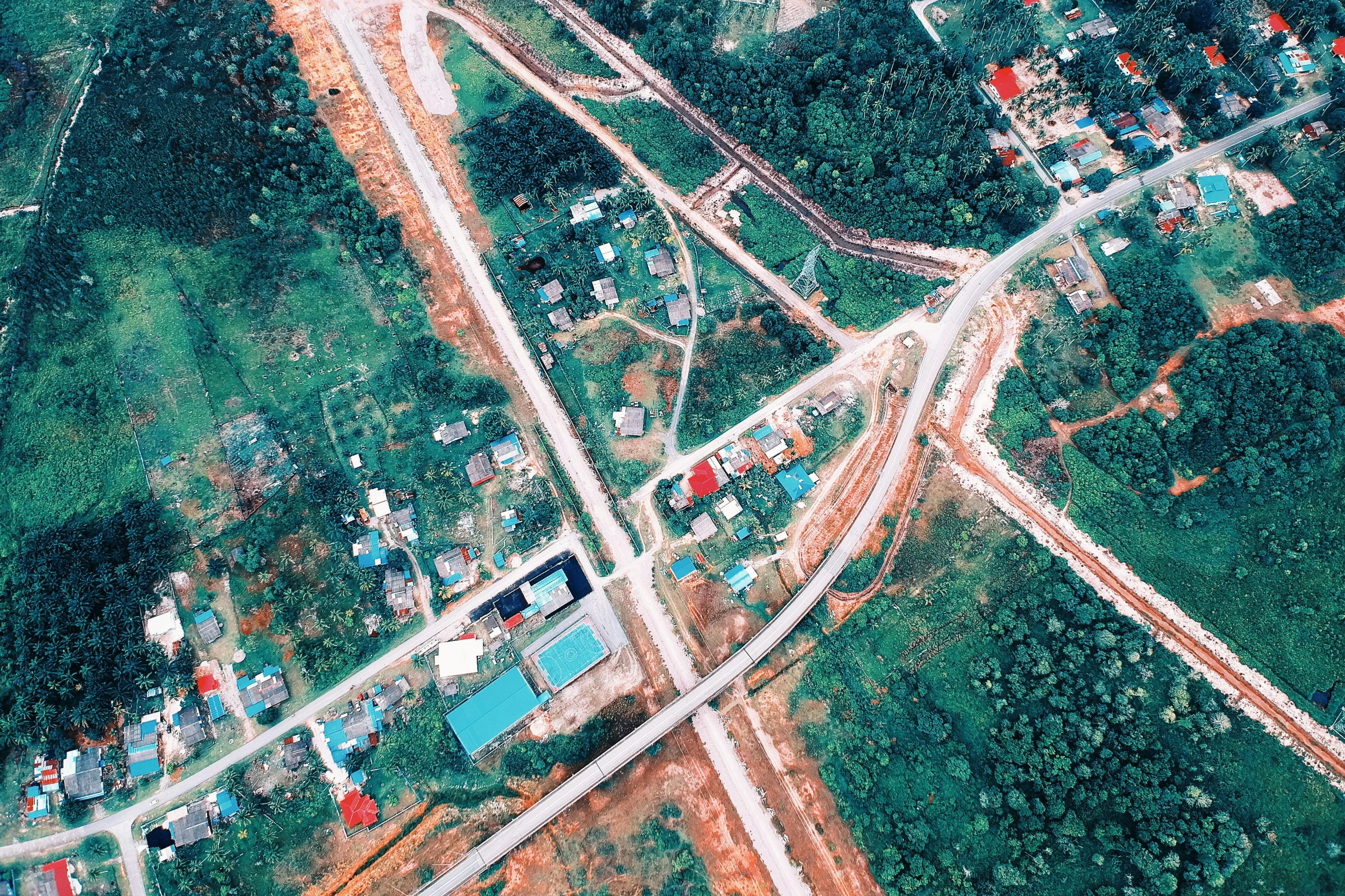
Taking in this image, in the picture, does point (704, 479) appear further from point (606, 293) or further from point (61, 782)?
point (61, 782)

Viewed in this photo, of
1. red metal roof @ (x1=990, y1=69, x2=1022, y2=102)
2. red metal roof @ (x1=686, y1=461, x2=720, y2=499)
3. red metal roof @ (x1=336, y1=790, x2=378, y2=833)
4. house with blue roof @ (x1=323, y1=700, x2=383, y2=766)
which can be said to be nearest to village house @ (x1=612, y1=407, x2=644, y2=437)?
red metal roof @ (x1=686, y1=461, x2=720, y2=499)

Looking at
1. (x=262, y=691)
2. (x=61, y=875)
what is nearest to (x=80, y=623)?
(x=262, y=691)

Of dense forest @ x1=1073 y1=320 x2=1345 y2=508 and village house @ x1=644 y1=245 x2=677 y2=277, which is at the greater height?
village house @ x1=644 y1=245 x2=677 y2=277

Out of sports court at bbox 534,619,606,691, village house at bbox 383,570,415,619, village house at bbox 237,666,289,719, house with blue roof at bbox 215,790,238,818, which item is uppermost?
village house at bbox 383,570,415,619

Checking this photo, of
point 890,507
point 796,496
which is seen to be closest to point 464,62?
point 796,496

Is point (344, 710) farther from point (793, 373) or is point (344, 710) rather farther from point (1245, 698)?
point (1245, 698)

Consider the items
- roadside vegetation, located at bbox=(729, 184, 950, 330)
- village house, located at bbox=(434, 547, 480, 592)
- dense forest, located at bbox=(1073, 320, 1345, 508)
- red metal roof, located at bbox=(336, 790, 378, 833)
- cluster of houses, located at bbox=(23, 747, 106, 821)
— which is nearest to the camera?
cluster of houses, located at bbox=(23, 747, 106, 821)

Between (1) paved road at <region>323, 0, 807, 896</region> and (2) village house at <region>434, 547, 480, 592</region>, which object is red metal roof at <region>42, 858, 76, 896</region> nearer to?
(2) village house at <region>434, 547, 480, 592</region>
